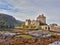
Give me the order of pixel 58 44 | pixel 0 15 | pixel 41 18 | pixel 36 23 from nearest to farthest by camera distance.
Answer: pixel 58 44
pixel 36 23
pixel 41 18
pixel 0 15

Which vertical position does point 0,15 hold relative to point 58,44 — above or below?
above

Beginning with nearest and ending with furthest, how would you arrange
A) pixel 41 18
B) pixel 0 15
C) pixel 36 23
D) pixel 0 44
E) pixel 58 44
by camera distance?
1. pixel 58 44
2. pixel 0 44
3. pixel 36 23
4. pixel 41 18
5. pixel 0 15

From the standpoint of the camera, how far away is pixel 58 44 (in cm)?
497

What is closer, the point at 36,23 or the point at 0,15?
the point at 36,23

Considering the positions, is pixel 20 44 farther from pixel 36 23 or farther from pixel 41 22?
pixel 41 22

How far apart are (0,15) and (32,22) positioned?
15883 millimetres

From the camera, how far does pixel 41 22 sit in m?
24.2

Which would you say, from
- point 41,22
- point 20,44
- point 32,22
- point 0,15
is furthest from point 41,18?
point 20,44

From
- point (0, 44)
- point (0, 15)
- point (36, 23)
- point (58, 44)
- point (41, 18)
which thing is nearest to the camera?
point (58, 44)

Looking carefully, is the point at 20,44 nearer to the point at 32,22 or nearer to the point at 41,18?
the point at 32,22

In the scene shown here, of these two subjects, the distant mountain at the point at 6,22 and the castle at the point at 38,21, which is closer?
the castle at the point at 38,21

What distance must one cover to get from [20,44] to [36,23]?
647 inches

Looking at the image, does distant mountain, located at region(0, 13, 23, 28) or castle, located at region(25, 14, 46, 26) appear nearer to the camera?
castle, located at region(25, 14, 46, 26)

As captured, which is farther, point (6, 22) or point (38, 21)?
point (6, 22)
